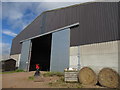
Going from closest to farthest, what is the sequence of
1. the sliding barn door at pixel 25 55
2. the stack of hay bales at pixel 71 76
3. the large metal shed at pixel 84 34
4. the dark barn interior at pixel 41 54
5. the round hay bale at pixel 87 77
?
the round hay bale at pixel 87 77
the stack of hay bales at pixel 71 76
the large metal shed at pixel 84 34
the sliding barn door at pixel 25 55
the dark barn interior at pixel 41 54

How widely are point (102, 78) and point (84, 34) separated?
4830 millimetres

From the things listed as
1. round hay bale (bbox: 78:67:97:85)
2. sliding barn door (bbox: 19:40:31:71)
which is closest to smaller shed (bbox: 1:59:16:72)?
sliding barn door (bbox: 19:40:31:71)

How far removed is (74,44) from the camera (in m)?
11.9

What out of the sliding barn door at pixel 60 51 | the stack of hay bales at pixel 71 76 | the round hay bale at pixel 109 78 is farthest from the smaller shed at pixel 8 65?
the round hay bale at pixel 109 78

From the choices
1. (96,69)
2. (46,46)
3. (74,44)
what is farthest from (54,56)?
(46,46)

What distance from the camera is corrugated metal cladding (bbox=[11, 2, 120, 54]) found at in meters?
9.40

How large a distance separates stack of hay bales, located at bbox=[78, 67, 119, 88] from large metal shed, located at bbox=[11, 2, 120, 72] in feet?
3.87

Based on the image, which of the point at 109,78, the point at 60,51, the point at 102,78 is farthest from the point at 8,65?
the point at 109,78

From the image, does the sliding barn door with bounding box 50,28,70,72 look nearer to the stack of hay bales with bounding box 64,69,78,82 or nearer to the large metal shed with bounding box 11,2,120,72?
the large metal shed with bounding box 11,2,120,72

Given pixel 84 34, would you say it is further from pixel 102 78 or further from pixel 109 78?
pixel 109 78

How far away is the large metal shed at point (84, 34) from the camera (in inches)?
363

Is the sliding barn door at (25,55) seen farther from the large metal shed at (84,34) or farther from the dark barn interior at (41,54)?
the large metal shed at (84,34)

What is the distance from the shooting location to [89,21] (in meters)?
11.0

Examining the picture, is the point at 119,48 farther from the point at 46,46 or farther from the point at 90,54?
the point at 46,46
